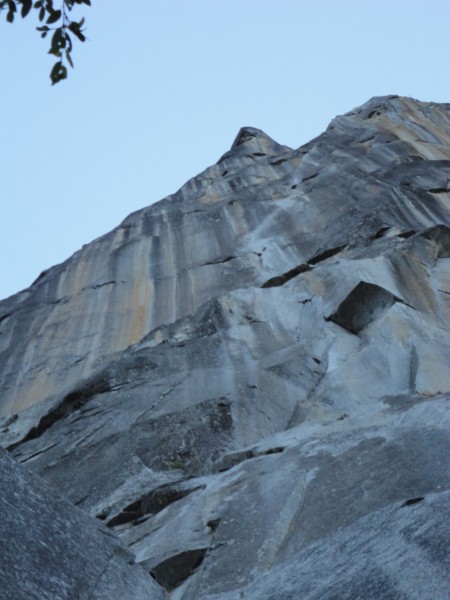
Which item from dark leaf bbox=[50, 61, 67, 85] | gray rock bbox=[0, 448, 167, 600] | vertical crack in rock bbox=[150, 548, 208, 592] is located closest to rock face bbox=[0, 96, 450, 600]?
vertical crack in rock bbox=[150, 548, 208, 592]

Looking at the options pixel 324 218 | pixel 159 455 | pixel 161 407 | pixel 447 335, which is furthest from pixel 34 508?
pixel 324 218

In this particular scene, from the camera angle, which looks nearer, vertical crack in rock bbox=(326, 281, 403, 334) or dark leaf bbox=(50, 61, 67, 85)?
dark leaf bbox=(50, 61, 67, 85)

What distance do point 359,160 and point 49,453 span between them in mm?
13313

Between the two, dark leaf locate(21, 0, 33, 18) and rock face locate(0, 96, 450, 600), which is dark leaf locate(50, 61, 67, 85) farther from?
rock face locate(0, 96, 450, 600)

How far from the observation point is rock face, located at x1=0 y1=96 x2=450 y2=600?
8266 mm

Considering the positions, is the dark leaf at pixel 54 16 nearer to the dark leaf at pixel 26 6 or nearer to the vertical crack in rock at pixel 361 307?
the dark leaf at pixel 26 6

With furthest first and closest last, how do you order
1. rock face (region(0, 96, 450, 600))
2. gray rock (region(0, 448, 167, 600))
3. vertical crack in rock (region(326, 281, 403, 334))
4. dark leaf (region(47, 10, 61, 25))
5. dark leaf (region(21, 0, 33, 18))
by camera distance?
vertical crack in rock (region(326, 281, 403, 334)), rock face (region(0, 96, 450, 600)), dark leaf (region(47, 10, 61, 25)), dark leaf (region(21, 0, 33, 18)), gray rock (region(0, 448, 167, 600))

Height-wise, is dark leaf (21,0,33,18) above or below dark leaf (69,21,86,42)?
above

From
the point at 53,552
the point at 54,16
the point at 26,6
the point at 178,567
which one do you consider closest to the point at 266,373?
the point at 178,567

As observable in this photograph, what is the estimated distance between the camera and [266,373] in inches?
568

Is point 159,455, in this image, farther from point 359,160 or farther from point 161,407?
point 359,160

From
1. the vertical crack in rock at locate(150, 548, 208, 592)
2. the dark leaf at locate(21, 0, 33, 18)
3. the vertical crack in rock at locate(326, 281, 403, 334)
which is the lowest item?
the vertical crack in rock at locate(150, 548, 208, 592)

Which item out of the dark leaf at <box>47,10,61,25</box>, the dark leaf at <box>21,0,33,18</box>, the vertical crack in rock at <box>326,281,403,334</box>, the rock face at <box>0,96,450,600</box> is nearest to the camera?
the dark leaf at <box>21,0,33,18</box>

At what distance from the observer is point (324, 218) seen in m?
21.6
